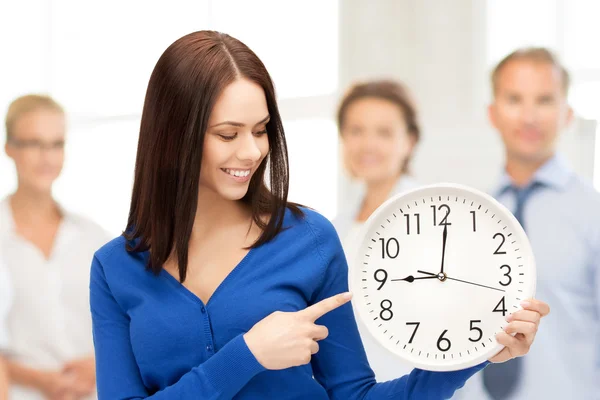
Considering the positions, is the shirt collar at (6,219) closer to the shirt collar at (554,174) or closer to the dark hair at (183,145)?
the dark hair at (183,145)

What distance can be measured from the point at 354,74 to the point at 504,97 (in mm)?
645

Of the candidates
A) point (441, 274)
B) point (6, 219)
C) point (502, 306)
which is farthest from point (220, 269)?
point (6, 219)

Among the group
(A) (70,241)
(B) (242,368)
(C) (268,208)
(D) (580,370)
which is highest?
(C) (268,208)

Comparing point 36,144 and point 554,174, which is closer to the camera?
point 554,174

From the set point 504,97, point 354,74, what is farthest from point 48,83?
point 504,97

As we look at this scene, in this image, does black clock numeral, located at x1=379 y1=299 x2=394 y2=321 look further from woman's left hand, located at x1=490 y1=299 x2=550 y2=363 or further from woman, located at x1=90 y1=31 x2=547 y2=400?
woman's left hand, located at x1=490 y1=299 x2=550 y2=363

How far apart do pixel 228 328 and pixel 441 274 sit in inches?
15.1

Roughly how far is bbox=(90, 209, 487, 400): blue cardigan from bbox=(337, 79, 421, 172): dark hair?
1688 millimetres

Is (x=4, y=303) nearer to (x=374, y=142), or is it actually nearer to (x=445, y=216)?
(x=374, y=142)

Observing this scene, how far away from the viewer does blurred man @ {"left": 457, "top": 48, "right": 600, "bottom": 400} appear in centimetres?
272

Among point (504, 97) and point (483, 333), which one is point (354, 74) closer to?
point (504, 97)

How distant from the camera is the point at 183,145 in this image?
52.5 inches

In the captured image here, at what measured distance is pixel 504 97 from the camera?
291 cm

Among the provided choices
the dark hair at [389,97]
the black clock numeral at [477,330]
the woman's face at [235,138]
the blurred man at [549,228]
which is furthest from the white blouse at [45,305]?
the black clock numeral at [477,330]
